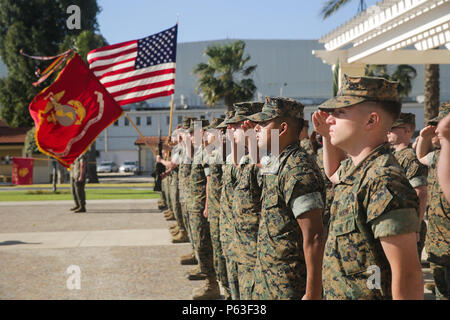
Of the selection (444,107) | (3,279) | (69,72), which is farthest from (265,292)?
(69,72)

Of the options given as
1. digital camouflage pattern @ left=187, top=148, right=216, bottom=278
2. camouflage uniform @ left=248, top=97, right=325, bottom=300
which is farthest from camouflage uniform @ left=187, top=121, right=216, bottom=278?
camouflage uniform @ left=248, top=97, right=325, bottom=300

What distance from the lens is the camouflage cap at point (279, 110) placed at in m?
3.23

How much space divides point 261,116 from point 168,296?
3151 millimetres

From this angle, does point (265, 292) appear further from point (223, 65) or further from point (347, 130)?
point (223, 65)

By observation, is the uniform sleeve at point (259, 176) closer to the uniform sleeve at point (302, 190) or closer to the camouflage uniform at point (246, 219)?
the camouflage uniform at point (246, 219)

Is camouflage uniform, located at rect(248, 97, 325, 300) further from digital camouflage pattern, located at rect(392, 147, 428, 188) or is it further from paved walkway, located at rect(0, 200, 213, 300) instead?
paved walkway, located at rect(0, 200, 213, 300)

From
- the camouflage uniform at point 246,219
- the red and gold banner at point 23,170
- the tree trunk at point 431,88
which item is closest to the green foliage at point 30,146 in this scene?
the red and gold banner at point 23,170

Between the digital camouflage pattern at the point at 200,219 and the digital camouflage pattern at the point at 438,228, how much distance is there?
99.9 inches

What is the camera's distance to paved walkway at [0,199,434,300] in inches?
233

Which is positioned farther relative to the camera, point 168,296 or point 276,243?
point 168,296

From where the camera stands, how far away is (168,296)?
5664 mm

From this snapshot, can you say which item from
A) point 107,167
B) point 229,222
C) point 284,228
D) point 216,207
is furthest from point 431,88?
point 107,167

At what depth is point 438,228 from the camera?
13.8 feet
